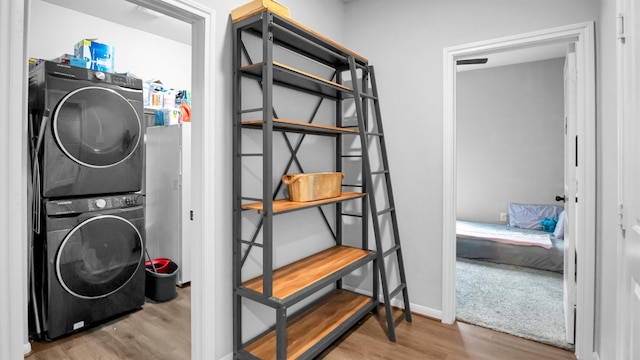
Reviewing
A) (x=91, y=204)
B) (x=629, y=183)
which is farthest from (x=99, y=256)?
(x=629, y=183)

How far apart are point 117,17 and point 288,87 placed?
2.06 meters

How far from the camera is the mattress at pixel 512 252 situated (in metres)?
3.69

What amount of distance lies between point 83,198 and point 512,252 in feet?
14.3

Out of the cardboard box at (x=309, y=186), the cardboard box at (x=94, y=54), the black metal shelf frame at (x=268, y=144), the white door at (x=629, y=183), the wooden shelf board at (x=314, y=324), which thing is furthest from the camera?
the cardboard box at (x=94, y=54)

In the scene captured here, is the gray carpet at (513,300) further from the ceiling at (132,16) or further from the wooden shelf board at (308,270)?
the ceiling at (132,16)

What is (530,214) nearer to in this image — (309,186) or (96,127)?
(309,186)

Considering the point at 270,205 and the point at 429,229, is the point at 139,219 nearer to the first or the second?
the point at 270,205

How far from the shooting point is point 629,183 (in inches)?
50.9

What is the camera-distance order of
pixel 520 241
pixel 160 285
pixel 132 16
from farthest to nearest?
pixel 520 241
pixel 132 16
pixel 160 285

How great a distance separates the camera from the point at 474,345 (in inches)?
86.7

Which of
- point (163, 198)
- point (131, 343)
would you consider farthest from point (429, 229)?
point (163, 198)

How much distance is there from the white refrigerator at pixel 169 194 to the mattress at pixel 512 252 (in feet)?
10.8

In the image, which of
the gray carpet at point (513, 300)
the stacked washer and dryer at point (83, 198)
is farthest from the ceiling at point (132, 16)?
the gray carpet at point (513, 300)

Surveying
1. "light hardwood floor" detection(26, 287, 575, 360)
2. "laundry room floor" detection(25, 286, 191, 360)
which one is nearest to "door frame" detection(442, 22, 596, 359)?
"light hardwood floor" detection(26, 287, 575, 360)
